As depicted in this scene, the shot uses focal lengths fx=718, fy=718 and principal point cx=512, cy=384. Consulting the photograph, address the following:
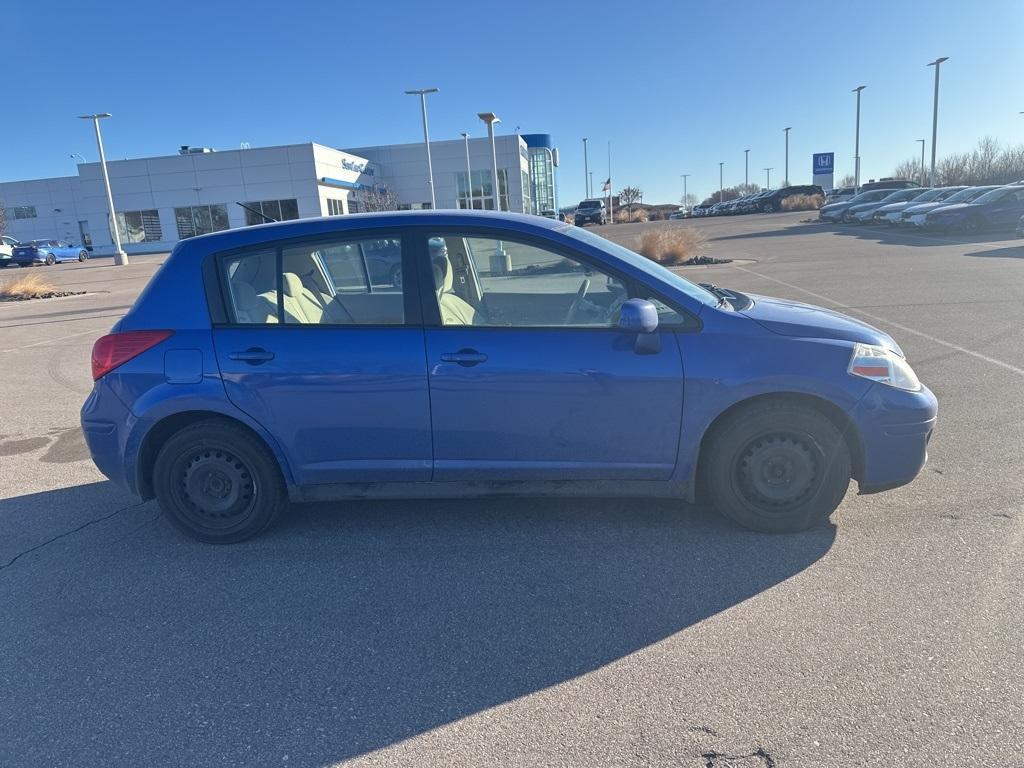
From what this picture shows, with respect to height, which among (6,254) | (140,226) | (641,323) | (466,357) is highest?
(140,226)

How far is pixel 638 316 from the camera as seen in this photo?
3521 mm

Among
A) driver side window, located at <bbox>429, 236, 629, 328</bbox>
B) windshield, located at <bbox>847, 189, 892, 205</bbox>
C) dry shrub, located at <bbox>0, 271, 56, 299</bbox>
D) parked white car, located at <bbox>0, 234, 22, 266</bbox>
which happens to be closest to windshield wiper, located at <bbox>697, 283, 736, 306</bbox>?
driver side window, located at <bbox>429, 236, 629, 328</bbox>

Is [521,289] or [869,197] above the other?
[869,197]

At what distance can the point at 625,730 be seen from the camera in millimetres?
2549

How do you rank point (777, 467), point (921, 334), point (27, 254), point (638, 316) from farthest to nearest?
point (27, 254), point (921, 334), point (777, 467), point (638, 316)

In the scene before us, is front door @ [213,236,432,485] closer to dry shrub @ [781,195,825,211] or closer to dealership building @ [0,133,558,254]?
dealership building @ [0,133,558,254]

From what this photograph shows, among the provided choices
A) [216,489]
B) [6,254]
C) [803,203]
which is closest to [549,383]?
[216,489]

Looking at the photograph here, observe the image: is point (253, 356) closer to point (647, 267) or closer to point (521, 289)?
point (521, 289)

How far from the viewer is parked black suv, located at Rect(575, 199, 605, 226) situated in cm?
6044

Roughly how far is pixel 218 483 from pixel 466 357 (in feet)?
5.37

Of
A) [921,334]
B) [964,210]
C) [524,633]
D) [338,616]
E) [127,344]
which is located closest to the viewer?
[524,633]

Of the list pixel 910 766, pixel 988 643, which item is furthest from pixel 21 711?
pixel 988 643

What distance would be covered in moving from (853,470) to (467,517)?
2.18m

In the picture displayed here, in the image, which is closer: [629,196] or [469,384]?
[469,384]
